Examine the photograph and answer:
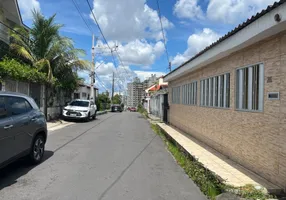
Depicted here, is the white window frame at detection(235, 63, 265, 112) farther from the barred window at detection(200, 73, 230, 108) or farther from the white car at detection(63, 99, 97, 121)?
the white car at detection(63, 99, 97, 121)

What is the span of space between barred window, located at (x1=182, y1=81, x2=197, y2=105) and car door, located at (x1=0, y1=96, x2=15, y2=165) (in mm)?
8961

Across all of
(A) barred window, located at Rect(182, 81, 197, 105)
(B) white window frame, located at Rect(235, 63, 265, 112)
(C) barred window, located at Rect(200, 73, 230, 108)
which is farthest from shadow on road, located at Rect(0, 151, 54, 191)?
(A) barred window, located at Rect(182, 81, 197, 105)

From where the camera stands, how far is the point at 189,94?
15227 millimetres

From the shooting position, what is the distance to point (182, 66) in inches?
578

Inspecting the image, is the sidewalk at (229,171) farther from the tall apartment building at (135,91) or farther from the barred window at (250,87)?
the tall apartment building at (135,91)

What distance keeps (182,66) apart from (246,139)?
786 centimetres

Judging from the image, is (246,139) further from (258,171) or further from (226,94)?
(226,94)

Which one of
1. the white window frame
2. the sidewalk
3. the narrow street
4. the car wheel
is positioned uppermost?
the white window frame

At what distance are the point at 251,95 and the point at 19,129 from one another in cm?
541

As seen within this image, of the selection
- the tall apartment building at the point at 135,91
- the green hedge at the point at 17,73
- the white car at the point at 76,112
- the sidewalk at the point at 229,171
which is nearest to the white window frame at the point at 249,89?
the sidewalk at the point at 229,171

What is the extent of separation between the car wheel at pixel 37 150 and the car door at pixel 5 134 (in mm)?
1243

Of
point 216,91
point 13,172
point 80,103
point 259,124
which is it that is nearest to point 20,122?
point 13,172

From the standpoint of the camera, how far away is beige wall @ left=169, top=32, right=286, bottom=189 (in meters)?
5.73

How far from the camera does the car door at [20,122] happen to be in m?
6.61
